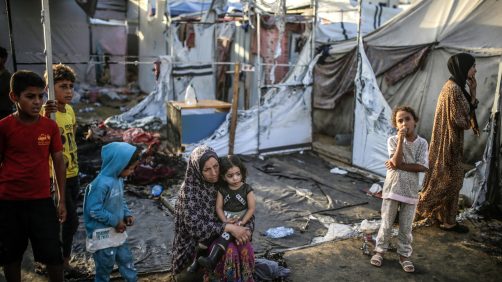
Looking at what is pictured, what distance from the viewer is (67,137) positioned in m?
3.34

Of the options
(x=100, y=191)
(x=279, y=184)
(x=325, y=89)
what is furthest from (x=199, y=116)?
(x=100, y=191)

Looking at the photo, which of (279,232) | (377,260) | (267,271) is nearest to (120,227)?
(267,271)

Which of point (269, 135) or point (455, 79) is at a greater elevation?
point (455, 79)

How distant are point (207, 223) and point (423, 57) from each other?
5.85 m

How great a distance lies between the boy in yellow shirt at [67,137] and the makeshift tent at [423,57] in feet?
16.8

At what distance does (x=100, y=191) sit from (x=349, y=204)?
385 centimetres

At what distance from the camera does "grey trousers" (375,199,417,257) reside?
12.1 feet

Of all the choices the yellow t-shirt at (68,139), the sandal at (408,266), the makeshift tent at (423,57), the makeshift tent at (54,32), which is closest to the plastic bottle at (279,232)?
the sandal at (408,266)

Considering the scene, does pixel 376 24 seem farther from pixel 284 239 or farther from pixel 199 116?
pixel 284 239

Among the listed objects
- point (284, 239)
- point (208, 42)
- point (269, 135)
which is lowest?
point (284, 239)

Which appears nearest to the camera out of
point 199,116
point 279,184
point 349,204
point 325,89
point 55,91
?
point 55,91

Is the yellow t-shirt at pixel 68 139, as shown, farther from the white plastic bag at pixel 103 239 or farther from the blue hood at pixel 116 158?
the white plastic bag at pixel 103 239

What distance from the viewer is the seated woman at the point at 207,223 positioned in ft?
9.50

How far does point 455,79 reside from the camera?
439 cm
